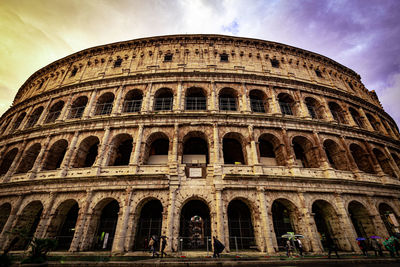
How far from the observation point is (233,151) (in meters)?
15.0

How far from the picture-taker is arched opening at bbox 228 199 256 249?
11492 millimetres

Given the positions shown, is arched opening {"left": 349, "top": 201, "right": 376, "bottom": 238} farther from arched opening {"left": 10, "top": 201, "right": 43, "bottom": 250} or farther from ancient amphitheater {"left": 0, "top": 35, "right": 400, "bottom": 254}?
arched opening {"left": 10, "top": 201, "right": 43, "bottom": 250}

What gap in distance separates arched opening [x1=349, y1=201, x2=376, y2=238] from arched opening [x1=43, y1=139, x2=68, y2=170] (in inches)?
931

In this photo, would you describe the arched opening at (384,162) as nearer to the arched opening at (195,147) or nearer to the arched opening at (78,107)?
the arched opening at (195,147)

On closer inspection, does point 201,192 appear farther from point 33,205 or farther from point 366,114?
point 366,114

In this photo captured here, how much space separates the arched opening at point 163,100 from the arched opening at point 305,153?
11285 mm

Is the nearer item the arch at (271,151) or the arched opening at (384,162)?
the arch at (271,151)

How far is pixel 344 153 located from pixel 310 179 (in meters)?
5.00

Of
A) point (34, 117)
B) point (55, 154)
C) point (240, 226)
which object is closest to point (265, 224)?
point (240, 226)

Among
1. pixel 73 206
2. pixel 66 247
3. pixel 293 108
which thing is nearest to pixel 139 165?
pixel 73 206

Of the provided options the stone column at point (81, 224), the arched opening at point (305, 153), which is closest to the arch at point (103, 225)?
the stone column at point (81, 224)

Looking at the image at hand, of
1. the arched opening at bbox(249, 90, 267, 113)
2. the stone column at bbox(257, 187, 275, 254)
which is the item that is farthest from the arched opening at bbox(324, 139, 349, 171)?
the stone column at bbox(257, 187, 275, 254)

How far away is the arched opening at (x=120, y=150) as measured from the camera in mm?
13711

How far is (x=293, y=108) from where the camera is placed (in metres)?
16.2
